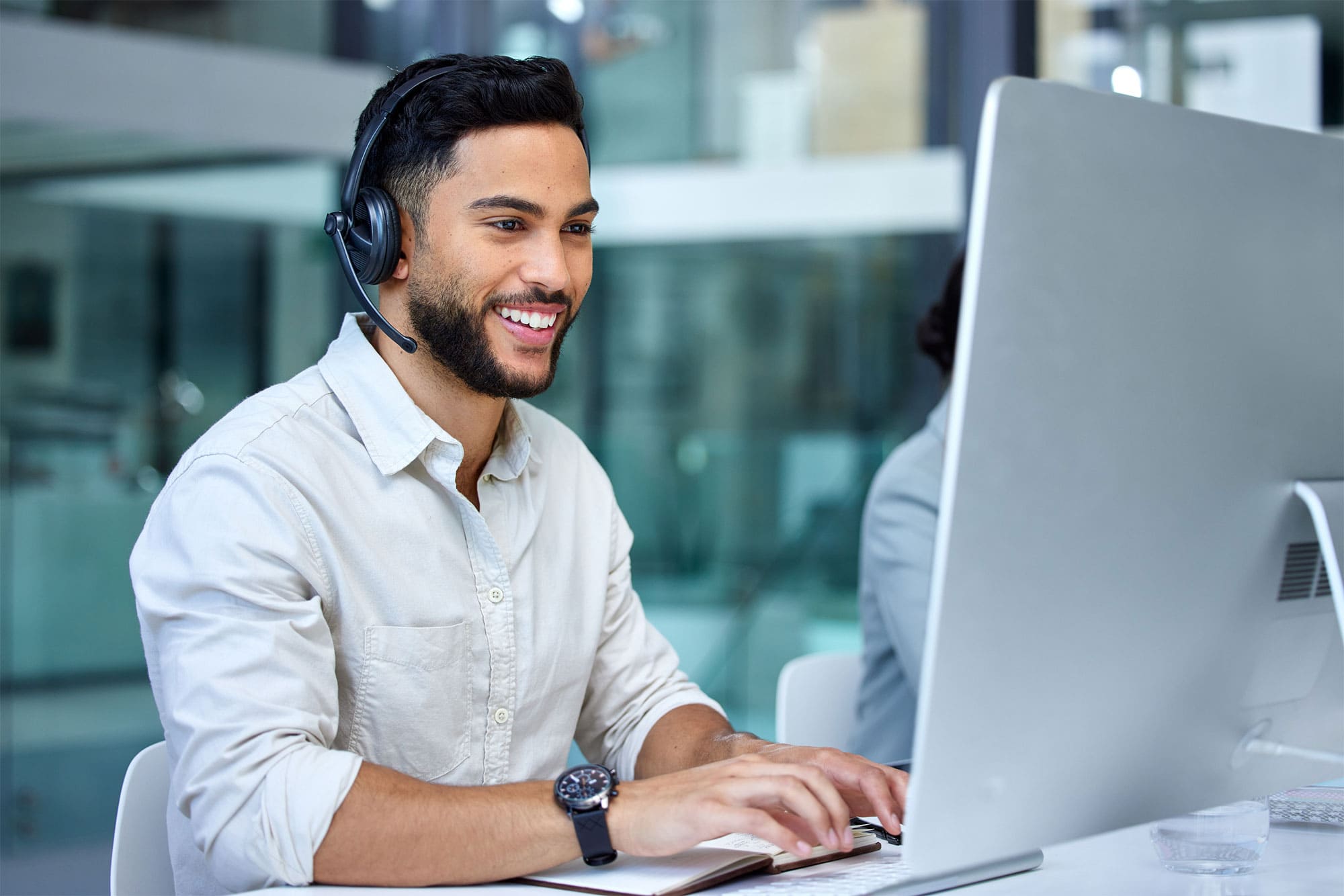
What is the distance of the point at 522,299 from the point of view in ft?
4.25

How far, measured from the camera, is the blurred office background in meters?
4.47

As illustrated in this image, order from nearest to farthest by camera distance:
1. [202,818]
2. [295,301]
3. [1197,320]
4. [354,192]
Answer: [1197,320] < [202,818] < [354,192] < [295,301]

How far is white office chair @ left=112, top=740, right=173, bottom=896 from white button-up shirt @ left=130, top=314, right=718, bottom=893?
0.05m

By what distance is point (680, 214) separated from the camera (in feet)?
17.1

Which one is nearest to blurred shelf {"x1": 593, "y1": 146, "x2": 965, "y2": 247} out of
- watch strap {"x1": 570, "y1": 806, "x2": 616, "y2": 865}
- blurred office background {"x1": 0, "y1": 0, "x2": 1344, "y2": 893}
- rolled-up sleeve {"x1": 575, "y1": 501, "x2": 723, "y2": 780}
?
blurred office background {"x1": 0, "y1": 0, "x2": 1344, "y2": 893}

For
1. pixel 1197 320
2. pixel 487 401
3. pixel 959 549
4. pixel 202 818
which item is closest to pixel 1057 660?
pixel 959 549

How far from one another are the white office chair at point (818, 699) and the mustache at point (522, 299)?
64 cm

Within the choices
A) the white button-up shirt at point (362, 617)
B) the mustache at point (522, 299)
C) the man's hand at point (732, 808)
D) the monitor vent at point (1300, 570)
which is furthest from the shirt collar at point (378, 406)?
the monitor vent at point (1300, 570)

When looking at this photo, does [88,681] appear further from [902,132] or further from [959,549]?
[959,549]

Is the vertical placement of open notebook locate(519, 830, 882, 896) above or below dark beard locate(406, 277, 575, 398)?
below

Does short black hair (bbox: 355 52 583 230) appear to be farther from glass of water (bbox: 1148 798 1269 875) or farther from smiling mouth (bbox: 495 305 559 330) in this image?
glass of water (bbox: 1148 798 1269 875)

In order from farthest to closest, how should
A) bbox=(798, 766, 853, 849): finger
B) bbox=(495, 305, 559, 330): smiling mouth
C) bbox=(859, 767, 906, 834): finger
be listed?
bbox=(495, 305, 559, 330): smiling mouth < bbox=(859, 767, 906, 834): finger < bbox=(798, 766, 853, 849): finger

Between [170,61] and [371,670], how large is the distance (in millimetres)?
3512

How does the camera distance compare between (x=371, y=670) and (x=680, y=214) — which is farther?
(x=680, y=214)
